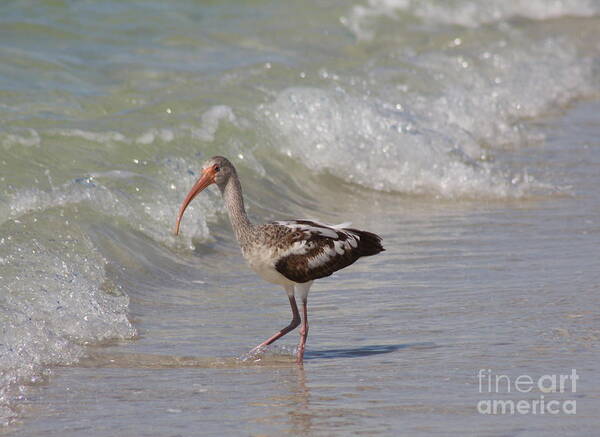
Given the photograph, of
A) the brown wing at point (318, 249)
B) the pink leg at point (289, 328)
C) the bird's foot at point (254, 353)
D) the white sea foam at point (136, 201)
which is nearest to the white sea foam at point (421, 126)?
the white sea foam at point (136, 201)

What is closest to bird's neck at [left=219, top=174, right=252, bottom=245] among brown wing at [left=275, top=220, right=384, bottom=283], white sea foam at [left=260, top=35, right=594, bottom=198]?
brown wing at [left=275, top=220, right=384, bottom=283]

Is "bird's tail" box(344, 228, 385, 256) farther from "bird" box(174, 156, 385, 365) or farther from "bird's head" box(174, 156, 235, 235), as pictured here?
"bird's head" box(174, 156, 235, 235)

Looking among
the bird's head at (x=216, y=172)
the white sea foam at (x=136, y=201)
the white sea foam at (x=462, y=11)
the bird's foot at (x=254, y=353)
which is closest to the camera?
the bird's foot at (x=254, y=353)

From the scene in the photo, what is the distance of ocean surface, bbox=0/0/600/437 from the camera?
643cm

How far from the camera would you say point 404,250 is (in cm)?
1016

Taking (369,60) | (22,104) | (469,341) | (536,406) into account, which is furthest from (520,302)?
(369,60)

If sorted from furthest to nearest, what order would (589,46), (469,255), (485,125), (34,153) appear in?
(589,46) → (485,125) → (34,153) → (469,255)

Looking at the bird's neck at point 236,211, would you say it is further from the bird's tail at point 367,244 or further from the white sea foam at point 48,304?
the white sea foam at point 48,304

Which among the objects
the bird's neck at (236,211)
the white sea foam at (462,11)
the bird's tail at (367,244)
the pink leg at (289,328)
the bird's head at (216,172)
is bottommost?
the pink leg at (289,328)

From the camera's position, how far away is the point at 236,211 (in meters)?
7.93

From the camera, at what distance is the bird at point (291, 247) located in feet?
24.8

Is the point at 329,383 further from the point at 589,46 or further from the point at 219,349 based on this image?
the point at 589,46

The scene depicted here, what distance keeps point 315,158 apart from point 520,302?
6.11m

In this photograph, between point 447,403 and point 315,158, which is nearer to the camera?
point 447,403
